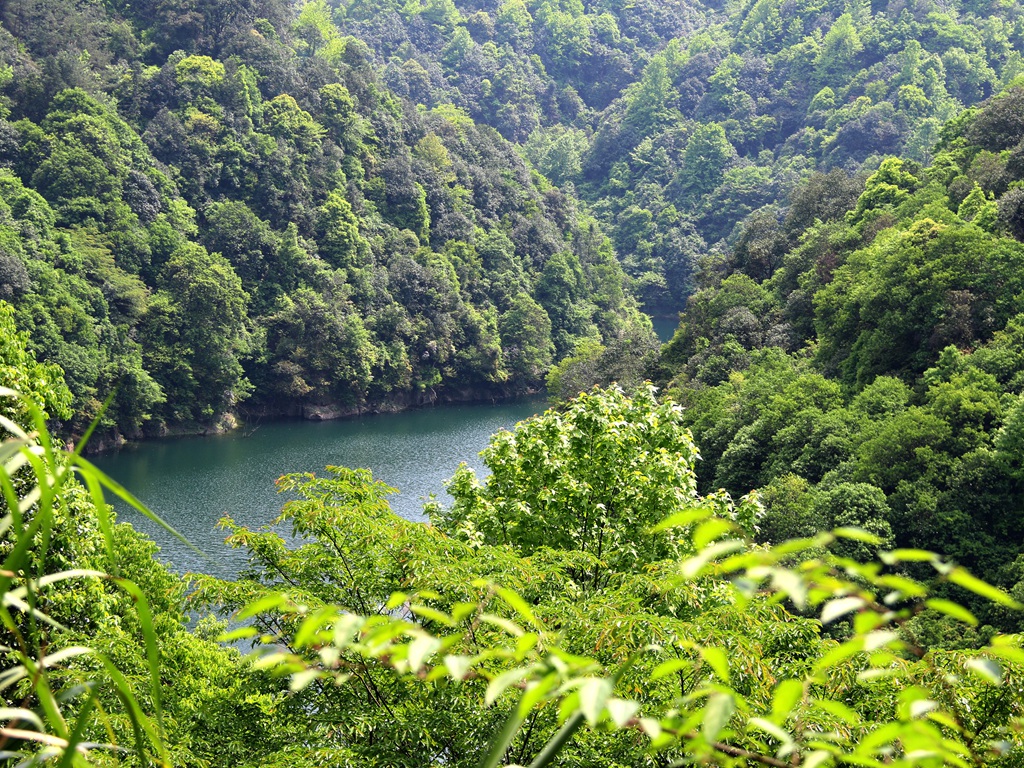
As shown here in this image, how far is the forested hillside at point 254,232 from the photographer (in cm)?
3922

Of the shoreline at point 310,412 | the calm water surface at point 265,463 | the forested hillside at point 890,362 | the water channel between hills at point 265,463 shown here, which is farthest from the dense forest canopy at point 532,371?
the calm water surface at point 265,463

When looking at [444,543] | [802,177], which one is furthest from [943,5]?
[444,543]

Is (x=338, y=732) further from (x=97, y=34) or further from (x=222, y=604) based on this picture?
(x=97, y=34)

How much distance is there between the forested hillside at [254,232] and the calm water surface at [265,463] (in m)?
2.23

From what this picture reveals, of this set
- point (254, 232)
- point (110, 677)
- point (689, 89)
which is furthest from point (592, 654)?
point (689, 89)

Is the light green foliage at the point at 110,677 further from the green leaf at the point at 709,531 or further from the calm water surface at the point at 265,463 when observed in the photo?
the calm water surface at the point at 265,463

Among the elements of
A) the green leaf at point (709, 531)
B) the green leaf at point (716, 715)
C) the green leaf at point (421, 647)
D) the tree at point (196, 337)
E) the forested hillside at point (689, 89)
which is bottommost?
the tree at point (196, 337)

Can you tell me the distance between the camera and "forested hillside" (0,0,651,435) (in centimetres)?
3922

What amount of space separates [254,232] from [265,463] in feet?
49.4

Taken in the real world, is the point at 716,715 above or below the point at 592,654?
above

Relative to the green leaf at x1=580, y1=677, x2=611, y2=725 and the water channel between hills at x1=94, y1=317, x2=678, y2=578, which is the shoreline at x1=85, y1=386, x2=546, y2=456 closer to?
the water channel between hills at x1=94, y1=317, x2=678, y2=578

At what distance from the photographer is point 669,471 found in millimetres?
12836

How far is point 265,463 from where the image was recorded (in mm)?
35188

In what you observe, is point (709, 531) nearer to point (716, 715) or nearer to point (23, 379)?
point (716, 715)
